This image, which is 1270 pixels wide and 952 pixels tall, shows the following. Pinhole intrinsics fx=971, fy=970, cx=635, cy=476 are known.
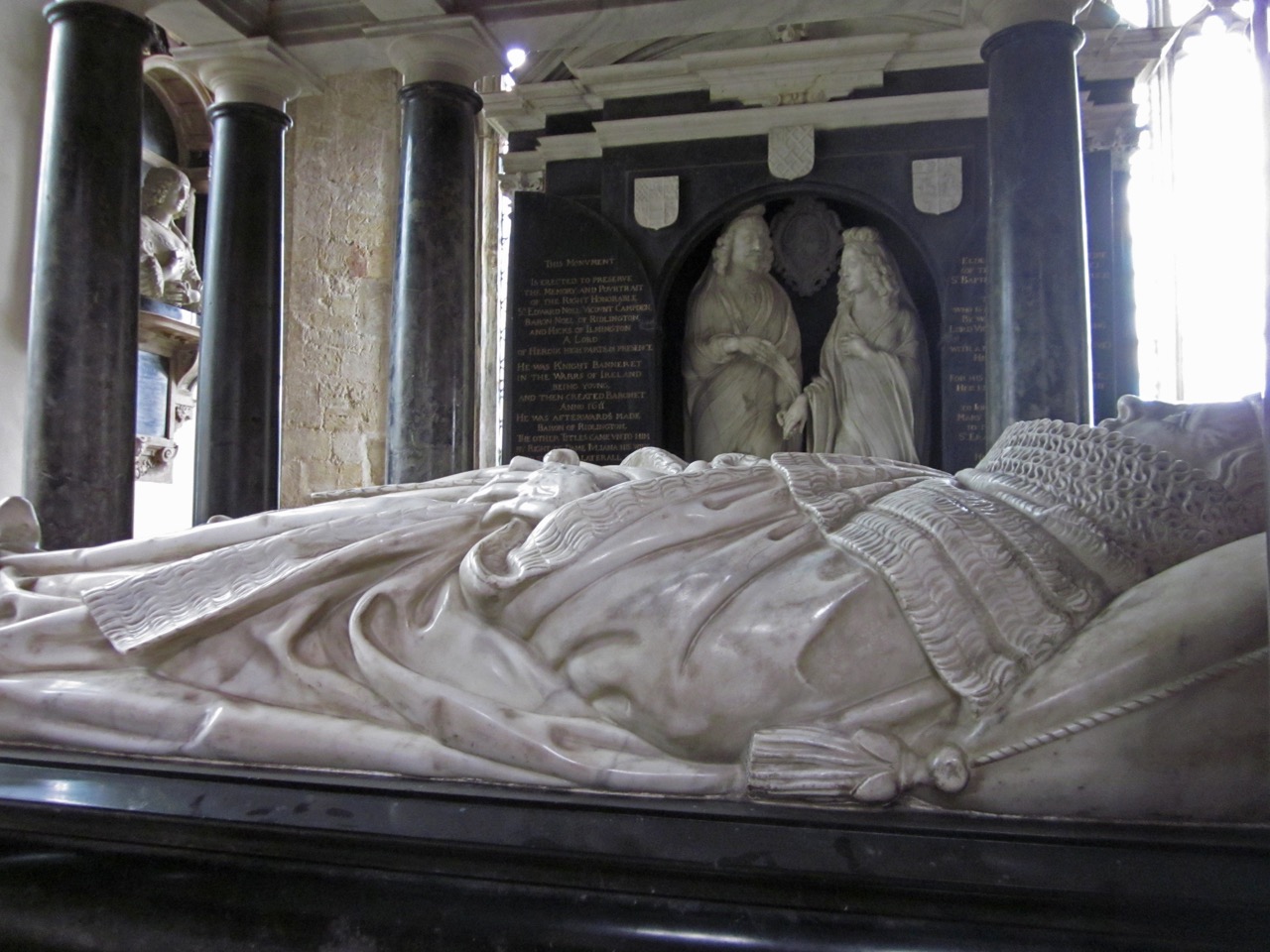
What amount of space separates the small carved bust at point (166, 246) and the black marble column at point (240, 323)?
2.49 m

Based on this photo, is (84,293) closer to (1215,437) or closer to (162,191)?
(162,191)

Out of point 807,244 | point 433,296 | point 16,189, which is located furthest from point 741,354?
point 16,189

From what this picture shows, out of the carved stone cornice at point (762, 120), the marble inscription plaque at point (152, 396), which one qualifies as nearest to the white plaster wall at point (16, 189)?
the marble inscription plaque at point (152, 396)

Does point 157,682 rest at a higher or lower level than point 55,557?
lower

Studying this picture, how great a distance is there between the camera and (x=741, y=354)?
6.64 m

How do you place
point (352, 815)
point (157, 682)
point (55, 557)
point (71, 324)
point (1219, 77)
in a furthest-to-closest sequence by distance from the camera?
point (1219, 77) < point (71, 324) < point (55, 557) < point (157, 682) < point (352, 815)

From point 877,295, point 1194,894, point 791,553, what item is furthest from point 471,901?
point 877,295

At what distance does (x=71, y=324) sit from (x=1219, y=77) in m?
10.6

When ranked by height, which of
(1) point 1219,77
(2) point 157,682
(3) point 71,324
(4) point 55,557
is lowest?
(2) point 157,682

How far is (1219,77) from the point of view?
9852mm

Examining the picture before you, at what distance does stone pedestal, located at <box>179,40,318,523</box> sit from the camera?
5.96 metres

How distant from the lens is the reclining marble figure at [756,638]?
1.36 meters

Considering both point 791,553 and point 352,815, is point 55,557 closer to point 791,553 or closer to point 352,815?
point 352,815

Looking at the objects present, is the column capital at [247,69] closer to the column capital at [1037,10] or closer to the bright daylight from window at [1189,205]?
the column capital at [1037,10]
